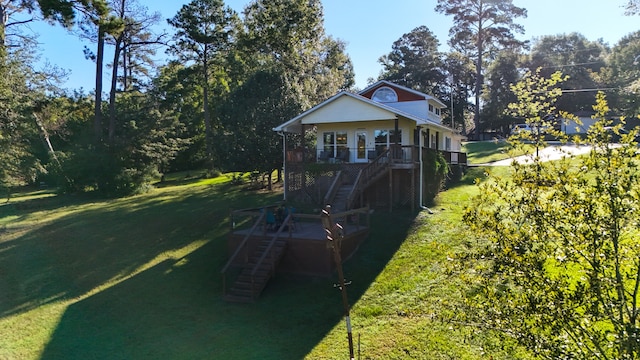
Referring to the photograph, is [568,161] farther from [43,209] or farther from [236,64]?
[236,64]

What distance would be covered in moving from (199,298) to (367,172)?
893 centimetres

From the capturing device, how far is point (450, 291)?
1038 centimetres

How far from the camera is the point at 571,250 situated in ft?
12.1

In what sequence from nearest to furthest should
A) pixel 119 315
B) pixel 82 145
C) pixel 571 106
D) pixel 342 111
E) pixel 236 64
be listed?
pixel 119 315 → pixel 342 111 → pixel 82 145 → pixel 236 64 → pixel 571 106

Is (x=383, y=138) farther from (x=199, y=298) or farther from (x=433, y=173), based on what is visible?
(x=199, y=298)

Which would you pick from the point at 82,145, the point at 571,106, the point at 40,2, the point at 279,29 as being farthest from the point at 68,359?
the point at 571,106

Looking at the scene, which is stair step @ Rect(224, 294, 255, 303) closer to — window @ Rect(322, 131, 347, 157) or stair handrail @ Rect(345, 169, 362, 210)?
stair handrail @ Rect(345, 169, 362, 210)

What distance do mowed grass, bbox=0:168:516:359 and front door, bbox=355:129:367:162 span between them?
487 centimetres

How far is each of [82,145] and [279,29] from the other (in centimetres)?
1696

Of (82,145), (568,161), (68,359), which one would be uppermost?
(82,145)

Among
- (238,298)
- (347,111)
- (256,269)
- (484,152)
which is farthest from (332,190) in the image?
(484,152)

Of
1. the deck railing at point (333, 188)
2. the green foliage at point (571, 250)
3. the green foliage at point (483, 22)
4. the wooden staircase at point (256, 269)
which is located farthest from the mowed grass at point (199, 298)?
the green foliage at point (483, 22)

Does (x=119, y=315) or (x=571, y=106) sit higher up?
(x=571, y=106)

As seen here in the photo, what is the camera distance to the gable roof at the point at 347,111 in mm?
18578
